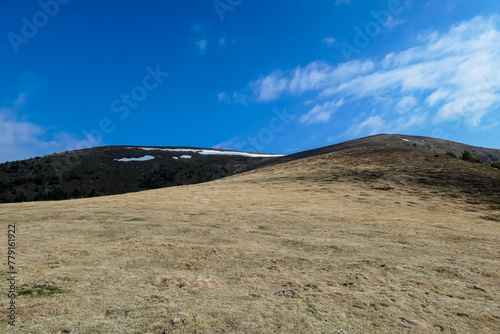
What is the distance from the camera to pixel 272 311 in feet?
18.7

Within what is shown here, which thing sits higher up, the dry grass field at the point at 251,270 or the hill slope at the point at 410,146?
the hill slope at the point at 410,146

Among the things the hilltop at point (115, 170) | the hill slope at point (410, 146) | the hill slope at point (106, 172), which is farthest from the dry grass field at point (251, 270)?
the hill slope at point (410, 146)

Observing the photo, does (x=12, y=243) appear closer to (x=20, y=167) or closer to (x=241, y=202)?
(x=241, y=202)

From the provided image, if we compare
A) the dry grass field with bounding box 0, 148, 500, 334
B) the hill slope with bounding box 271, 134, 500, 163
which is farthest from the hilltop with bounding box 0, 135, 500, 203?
the dry grass field with bounding box 0, 148, 500, 334

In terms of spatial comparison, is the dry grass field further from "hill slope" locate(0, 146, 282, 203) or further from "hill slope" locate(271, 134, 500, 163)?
"hill slope" locate(271, 134, 500, 163)

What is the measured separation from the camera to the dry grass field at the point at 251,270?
539 centimetres

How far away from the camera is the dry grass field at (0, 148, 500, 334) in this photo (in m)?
5.39

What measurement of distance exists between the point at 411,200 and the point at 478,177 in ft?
33.4

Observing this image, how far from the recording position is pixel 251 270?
7.88m

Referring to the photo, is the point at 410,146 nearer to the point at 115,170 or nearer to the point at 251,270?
the point at 115,170

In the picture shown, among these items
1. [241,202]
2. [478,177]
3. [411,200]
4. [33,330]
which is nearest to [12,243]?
[33,330]

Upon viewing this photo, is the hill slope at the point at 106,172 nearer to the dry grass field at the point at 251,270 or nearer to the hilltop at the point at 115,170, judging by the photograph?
the hilltop at the point at 115,170

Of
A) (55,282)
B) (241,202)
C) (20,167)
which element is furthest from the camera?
(20,167)

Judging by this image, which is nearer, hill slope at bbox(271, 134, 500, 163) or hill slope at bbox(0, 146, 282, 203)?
hill slope at bbox(0, 146, 282, 203)
